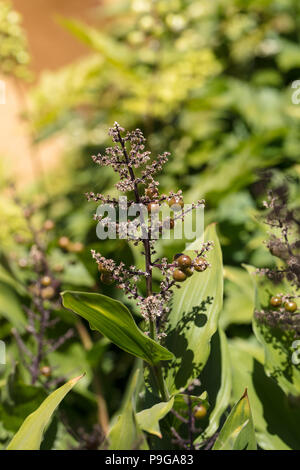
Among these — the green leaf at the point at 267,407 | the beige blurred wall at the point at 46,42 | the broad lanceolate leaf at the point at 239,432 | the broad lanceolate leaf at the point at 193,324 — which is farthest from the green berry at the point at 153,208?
the beige blurred wall at the point at 46,42

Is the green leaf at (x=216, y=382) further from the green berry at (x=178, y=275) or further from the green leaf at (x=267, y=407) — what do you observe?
the green berry at (x=178, y=275)

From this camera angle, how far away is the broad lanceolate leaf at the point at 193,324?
1.77 feet

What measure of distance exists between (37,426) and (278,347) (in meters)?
0.32

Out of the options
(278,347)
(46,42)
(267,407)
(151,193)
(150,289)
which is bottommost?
(267,407)

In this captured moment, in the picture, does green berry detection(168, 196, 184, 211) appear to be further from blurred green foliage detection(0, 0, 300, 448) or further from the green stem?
blurred green foliage detection(0, 0, 300, 448)

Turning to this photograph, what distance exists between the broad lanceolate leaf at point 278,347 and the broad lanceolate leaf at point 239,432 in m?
0.10

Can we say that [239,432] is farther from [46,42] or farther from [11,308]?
[46,42]

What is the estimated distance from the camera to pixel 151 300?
469mm

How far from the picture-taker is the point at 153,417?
0.47 meters

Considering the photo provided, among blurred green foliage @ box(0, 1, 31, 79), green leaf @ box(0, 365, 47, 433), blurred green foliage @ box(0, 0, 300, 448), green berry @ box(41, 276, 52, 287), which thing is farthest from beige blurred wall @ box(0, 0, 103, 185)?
green leaf @ box(0, 365, 47, 433)

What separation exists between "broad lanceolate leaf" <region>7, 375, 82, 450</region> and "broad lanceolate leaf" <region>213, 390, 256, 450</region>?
0.17 m

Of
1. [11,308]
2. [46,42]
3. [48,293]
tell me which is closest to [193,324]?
[48,293]

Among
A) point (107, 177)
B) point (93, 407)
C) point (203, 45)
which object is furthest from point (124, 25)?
point (93, 407)
